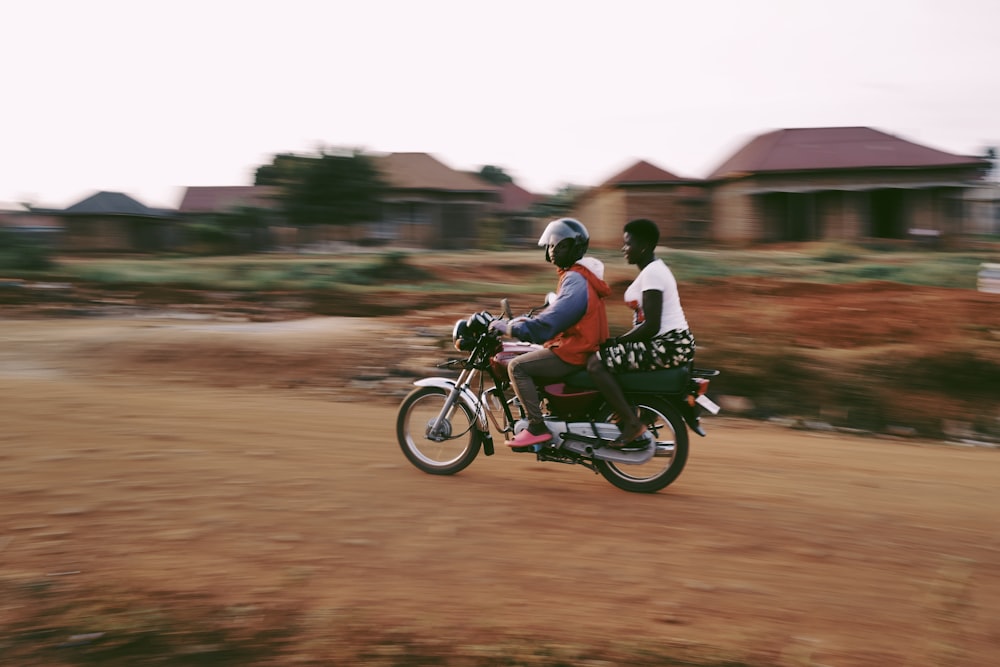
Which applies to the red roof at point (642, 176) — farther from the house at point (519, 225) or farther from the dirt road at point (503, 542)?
the dirt road at point (503, 542)

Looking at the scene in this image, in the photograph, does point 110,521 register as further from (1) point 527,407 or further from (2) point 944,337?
(2) point 944,337

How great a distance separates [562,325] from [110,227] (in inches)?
1581

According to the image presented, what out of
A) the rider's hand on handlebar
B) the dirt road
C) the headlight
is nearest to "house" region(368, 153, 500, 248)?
the dirt road

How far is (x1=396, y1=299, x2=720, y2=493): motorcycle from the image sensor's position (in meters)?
Answer: 5.88

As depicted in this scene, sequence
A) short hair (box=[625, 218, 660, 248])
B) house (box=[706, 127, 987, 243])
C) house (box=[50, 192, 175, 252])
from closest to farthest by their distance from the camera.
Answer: short hair (box=[625, 218, 660, 248]) → house (box=[706, 127, 987, 243]) → house (box=[50, 192, 175, 252])

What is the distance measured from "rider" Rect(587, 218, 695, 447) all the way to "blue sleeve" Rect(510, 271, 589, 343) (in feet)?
1.03

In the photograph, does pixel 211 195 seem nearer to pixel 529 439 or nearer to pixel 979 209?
pixel 979 209

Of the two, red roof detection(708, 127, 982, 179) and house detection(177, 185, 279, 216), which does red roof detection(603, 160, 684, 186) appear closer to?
red roof detection(708, 127, 982, 179)

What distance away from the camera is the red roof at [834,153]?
→ 106 ft

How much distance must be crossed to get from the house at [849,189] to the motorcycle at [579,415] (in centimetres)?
2865

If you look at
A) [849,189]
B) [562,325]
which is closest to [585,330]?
[562,325]

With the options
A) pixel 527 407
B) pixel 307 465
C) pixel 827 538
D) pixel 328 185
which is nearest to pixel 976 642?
pixel 827 538

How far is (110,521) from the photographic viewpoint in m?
5.20

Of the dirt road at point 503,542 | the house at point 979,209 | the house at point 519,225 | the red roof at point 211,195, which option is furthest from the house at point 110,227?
the dirt road at point 503,542
